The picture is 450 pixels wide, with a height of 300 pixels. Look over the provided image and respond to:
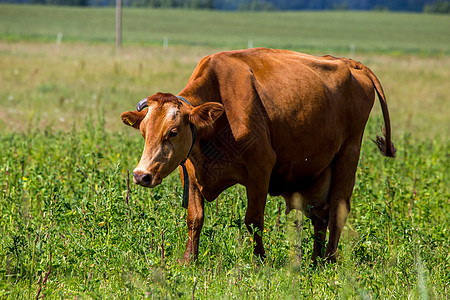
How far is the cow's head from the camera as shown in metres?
4.14

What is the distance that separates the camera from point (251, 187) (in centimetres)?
482

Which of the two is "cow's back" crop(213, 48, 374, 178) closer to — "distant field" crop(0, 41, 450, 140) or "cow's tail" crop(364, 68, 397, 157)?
"cow's tail" crop(364, 68, 397, 157)

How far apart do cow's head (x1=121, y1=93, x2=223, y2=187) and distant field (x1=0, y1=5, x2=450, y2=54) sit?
56.2 meters

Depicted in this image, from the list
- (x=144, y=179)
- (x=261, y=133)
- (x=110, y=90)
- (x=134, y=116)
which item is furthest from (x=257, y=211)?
(x=110, y=90)

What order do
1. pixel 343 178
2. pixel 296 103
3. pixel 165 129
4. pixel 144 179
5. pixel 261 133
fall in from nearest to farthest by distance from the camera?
pixel 144 179
pixel 165 129
pixel 261 133
pixel 296 103
pixel 343 178

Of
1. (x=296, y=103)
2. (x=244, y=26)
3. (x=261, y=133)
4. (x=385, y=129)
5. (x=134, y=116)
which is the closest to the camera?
(x=134, y=116)

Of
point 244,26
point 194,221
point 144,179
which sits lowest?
point 244,26

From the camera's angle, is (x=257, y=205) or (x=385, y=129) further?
(x=385, y=129)

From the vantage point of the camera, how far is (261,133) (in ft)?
15.8

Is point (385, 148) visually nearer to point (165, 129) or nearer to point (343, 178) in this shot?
point (343, 178)

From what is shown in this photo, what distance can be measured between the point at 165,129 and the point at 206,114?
409 millimetres

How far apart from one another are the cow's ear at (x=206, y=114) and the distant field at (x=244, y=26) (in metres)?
56.2

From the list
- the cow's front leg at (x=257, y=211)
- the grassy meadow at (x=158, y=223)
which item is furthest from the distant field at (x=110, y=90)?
the cow's front leg at (x=257, y=211)

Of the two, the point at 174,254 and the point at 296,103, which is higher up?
the point at 296,103
